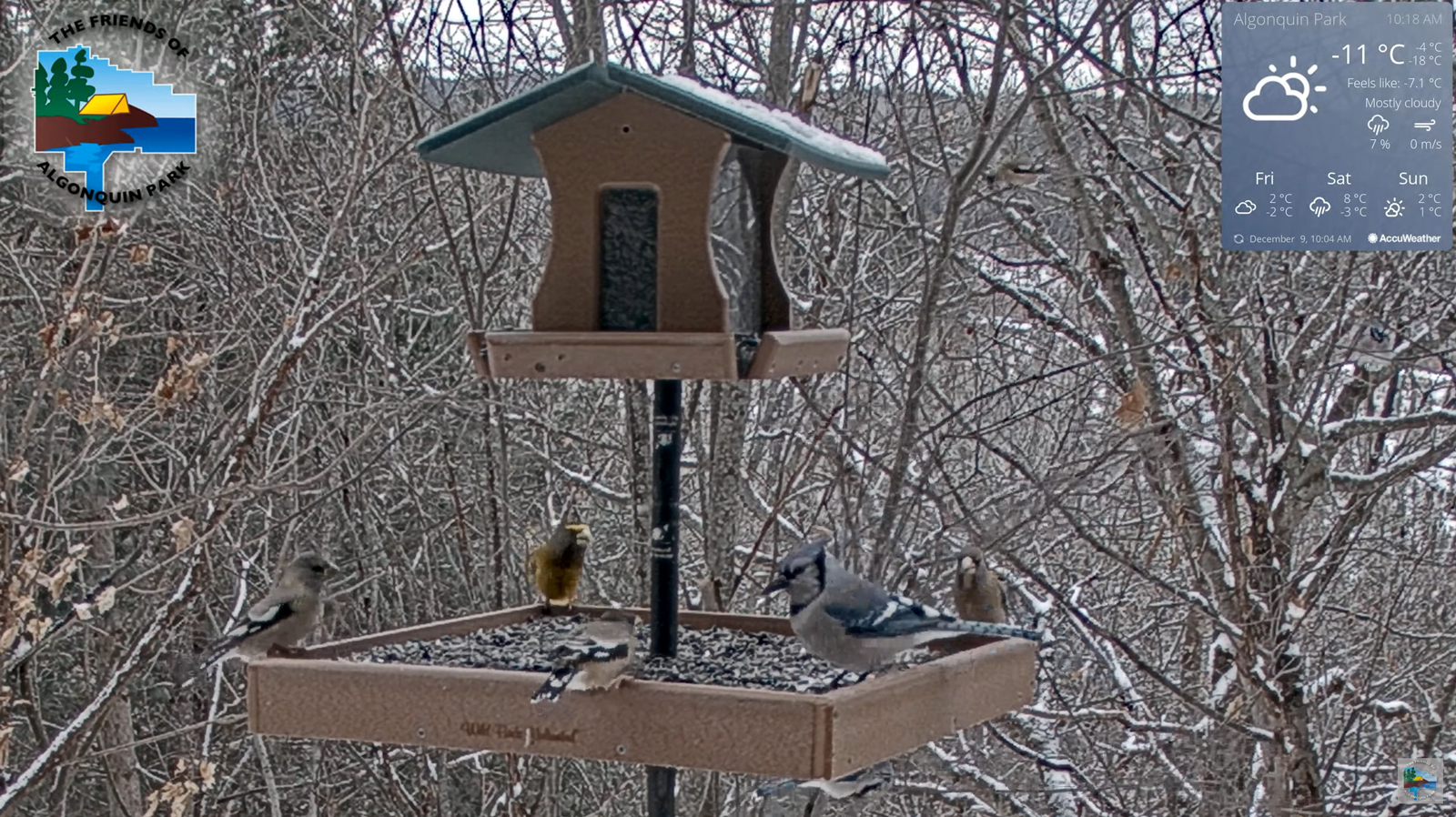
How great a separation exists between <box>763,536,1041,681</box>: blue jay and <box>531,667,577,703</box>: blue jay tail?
62cm

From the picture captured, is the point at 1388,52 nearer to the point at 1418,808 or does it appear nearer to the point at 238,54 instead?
the point at 1418,808


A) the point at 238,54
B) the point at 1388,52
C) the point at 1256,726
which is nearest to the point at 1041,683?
the point at 1256,726

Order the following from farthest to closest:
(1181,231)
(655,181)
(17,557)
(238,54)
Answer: (238,54) < (1181,231) < (17,557) < (655,181)

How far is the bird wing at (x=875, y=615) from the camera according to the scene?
329 cm

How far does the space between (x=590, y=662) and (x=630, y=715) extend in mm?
117

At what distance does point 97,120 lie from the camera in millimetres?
7129

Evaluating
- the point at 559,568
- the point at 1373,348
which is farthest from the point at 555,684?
the point at 1373,348

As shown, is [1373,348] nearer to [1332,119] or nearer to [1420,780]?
[1332,119]

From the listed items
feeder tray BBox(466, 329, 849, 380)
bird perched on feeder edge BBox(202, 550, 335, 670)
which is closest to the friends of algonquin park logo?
bird perched on feeder edge BBox(202, 550, 335, 670)

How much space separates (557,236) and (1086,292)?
380 centimetres

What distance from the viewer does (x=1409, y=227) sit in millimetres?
6195

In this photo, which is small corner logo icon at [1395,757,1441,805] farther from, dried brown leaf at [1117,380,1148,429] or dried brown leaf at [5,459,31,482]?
dried brown leaf at [5,459,31,482]

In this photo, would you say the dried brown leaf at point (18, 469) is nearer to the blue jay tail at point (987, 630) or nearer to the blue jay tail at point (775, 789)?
the blue jay tail at point (775, 789)

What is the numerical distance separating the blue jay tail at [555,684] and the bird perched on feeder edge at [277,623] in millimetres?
1281
